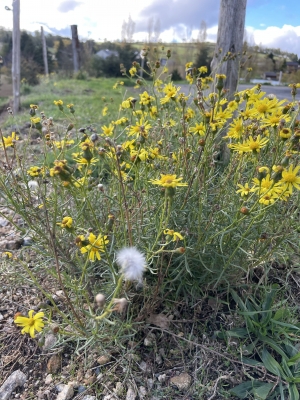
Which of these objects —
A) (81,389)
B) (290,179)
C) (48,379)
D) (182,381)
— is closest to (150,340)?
(182,381)

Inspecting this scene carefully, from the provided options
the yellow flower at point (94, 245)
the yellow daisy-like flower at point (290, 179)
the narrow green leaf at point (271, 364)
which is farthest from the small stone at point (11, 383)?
the yellow daisy-like flower at point (290, 179)

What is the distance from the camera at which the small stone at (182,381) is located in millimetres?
1524

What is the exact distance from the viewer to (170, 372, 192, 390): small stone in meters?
1.52

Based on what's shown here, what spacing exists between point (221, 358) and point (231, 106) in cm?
135

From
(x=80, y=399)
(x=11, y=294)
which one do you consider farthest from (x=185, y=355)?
(x=11, y=294)

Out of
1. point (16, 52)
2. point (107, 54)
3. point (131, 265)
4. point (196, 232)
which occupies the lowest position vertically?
point (196, 232)

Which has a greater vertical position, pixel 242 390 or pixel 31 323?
pixel 31 323

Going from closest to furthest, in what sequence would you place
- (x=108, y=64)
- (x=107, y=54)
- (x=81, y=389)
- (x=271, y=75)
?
(x=81, y=389)
(x=108, y=64)
(x=271, y=75)
(x=107, y=54)

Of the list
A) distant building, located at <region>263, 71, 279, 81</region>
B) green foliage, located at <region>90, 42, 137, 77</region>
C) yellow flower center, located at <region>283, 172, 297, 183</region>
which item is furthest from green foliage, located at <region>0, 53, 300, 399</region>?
distant building, located at <region>263, 71, 279, 81</region>

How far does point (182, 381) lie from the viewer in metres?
1.54

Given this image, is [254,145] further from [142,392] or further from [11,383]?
[11,383]

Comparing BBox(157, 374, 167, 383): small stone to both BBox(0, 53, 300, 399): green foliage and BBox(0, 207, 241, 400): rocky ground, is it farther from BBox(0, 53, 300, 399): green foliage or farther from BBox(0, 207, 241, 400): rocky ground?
BBox(0, 53, 300, 399): green foliage

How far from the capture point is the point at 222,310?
1.84 metres

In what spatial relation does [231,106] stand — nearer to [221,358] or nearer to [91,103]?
[221,358]
